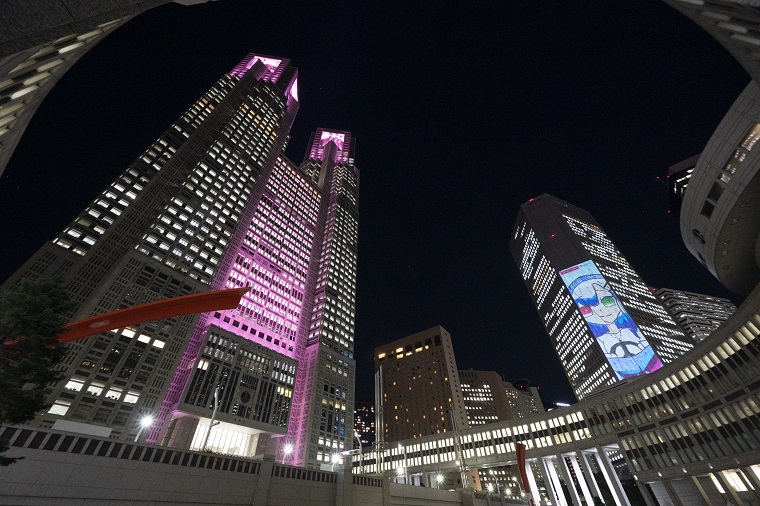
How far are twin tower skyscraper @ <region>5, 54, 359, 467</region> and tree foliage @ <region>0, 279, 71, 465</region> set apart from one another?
28.0 ft

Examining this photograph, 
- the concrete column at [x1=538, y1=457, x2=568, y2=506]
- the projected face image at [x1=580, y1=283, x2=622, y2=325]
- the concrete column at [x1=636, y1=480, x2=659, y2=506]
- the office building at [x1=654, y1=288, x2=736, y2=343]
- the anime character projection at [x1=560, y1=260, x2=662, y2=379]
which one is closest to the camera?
the concrete column at [x1=636, y1=480, x2=659, y2=506]

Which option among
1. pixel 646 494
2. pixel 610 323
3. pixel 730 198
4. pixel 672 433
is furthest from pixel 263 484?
pixel 610 323

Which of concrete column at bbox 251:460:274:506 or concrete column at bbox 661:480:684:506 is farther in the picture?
concrete column at bbox 661:480:684:506

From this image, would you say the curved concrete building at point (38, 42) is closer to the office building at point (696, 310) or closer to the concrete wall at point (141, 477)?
the concrete wall at point (141, 477)

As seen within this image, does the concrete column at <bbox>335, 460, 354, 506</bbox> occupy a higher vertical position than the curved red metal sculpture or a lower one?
lower

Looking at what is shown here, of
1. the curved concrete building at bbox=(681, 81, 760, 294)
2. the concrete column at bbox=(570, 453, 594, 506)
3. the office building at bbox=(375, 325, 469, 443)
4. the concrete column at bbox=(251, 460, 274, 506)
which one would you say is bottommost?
the concrete column at bbox=(251, 460, 274, 506)

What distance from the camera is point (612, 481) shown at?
63.2 meters

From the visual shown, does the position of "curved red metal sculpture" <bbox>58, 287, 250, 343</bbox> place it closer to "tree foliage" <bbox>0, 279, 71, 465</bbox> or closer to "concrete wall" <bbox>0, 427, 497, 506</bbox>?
"tree foliage" <bbox>0, 279, 71, 465</bbox>

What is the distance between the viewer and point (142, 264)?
64750 millimetres

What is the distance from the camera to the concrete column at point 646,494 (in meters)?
58.8

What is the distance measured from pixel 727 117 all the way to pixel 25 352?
62.5 metres

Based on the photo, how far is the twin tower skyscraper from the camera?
56.1 meters

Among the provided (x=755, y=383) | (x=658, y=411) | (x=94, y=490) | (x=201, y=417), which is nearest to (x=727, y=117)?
(x=755, y=383)

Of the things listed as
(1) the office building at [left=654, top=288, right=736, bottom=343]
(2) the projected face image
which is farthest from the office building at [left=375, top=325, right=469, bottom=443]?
(1) the office building at [left=654, top=288, right=736, bottom=343]
